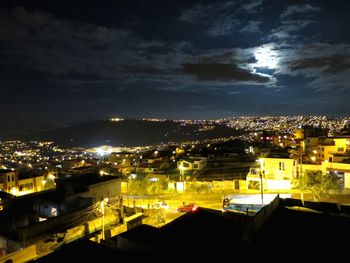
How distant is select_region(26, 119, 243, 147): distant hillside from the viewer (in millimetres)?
162238

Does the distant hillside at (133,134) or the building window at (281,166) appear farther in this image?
the distant hillside at (133,134)

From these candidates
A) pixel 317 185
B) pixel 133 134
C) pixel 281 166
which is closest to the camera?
pixel 317 185

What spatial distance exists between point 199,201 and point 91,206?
9.45 m

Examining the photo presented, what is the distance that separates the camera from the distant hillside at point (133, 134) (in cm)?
16224

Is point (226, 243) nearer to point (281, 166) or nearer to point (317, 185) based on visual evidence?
point (317, 185)

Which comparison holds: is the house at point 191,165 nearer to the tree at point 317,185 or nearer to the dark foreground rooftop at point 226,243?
the tree at point 317,185

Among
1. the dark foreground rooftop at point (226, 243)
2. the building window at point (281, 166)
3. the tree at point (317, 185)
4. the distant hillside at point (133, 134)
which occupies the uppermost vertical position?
the distant hillside at point (133, 134)

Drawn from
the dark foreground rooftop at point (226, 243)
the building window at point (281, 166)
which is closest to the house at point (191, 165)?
the building window at point (281, 166)

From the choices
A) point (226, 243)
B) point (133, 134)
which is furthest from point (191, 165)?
point (133, 134)

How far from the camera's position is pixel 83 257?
830 centimetres

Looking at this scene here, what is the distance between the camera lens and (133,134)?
582 feet

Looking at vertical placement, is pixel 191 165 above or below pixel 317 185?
above

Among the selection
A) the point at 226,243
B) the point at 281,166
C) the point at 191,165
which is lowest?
the point at 191,165

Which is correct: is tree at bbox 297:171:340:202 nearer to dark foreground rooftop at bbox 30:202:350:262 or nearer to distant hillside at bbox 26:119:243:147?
A: dark foreground rooftop at bbox 30:202:350:262
